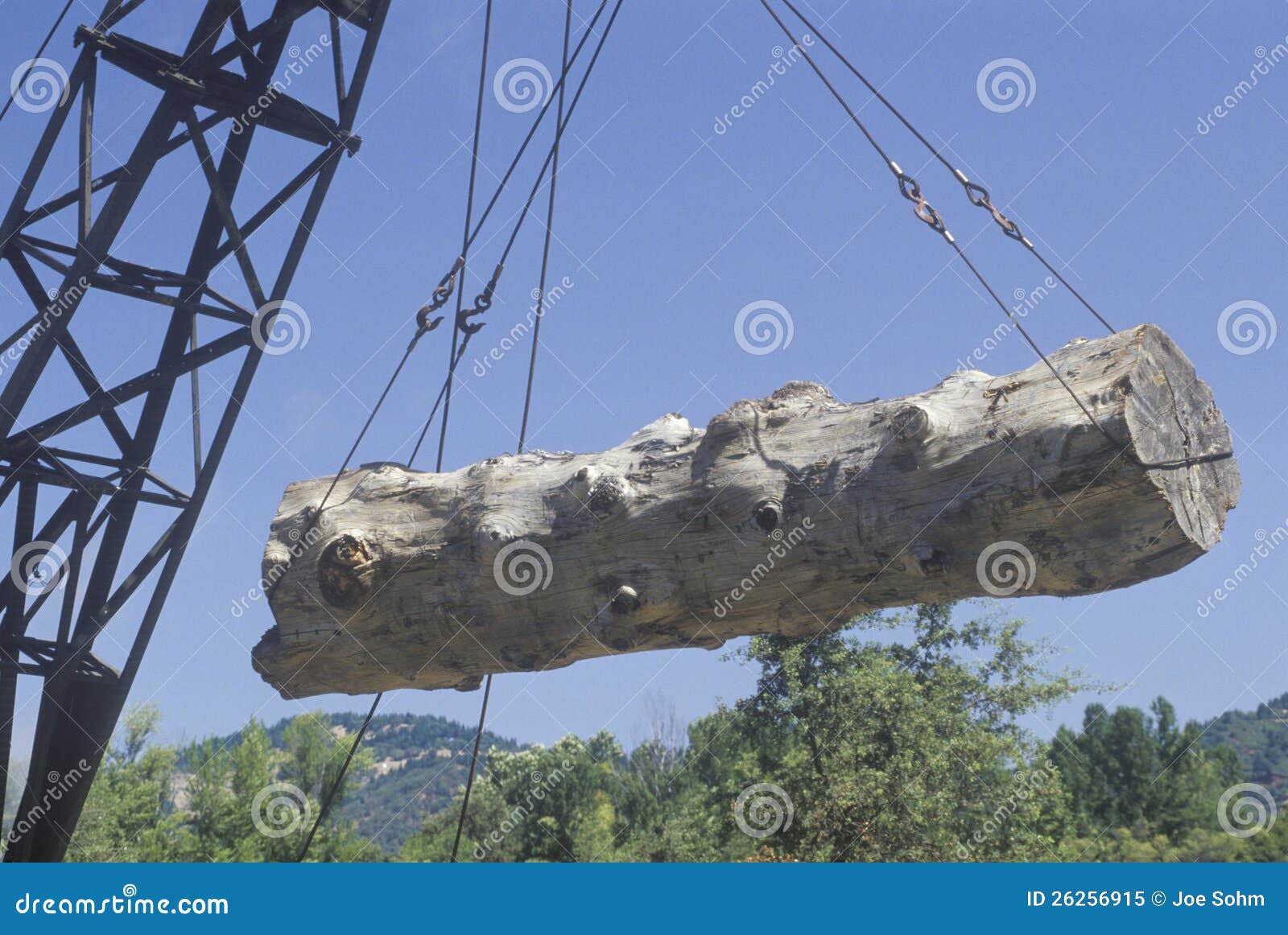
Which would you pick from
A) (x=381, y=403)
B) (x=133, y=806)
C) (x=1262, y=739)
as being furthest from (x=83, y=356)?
(x=1262, y=739)

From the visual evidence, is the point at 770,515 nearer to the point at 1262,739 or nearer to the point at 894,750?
the point at 894,750

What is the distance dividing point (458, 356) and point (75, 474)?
3087mm

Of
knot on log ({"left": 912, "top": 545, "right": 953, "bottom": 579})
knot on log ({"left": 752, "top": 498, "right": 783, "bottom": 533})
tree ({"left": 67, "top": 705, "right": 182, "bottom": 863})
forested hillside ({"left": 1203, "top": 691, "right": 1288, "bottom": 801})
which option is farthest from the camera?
forested hillside ({"left": 1203, "top": 691, "right": 1288, "bottom": 801})

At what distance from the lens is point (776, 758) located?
18.9m

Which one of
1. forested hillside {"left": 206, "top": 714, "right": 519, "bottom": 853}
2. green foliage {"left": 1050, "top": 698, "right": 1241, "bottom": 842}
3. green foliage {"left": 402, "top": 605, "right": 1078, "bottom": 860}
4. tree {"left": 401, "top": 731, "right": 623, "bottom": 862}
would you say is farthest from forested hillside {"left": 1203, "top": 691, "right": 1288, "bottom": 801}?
forested hillside {"left": 206, "top": 714, "right": 519, "bottom": 853}

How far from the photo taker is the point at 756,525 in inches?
125

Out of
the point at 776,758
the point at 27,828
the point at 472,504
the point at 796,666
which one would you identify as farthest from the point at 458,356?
the point at 776,758

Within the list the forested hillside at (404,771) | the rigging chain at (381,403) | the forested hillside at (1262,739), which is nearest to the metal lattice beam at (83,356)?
the rigging chain at (381,403)

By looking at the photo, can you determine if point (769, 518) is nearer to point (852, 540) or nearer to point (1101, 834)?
point (852, 540)

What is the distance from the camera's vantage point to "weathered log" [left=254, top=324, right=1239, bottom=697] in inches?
110

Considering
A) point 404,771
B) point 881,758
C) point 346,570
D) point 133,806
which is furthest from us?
point 404,771

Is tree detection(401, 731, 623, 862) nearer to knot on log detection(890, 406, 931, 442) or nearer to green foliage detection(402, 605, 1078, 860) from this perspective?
green foliage detection(402, 605, 1078, 860)

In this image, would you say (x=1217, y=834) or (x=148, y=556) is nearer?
(x=148, y=556)

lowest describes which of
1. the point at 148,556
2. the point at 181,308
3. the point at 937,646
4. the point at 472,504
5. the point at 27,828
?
the point at 27,828
